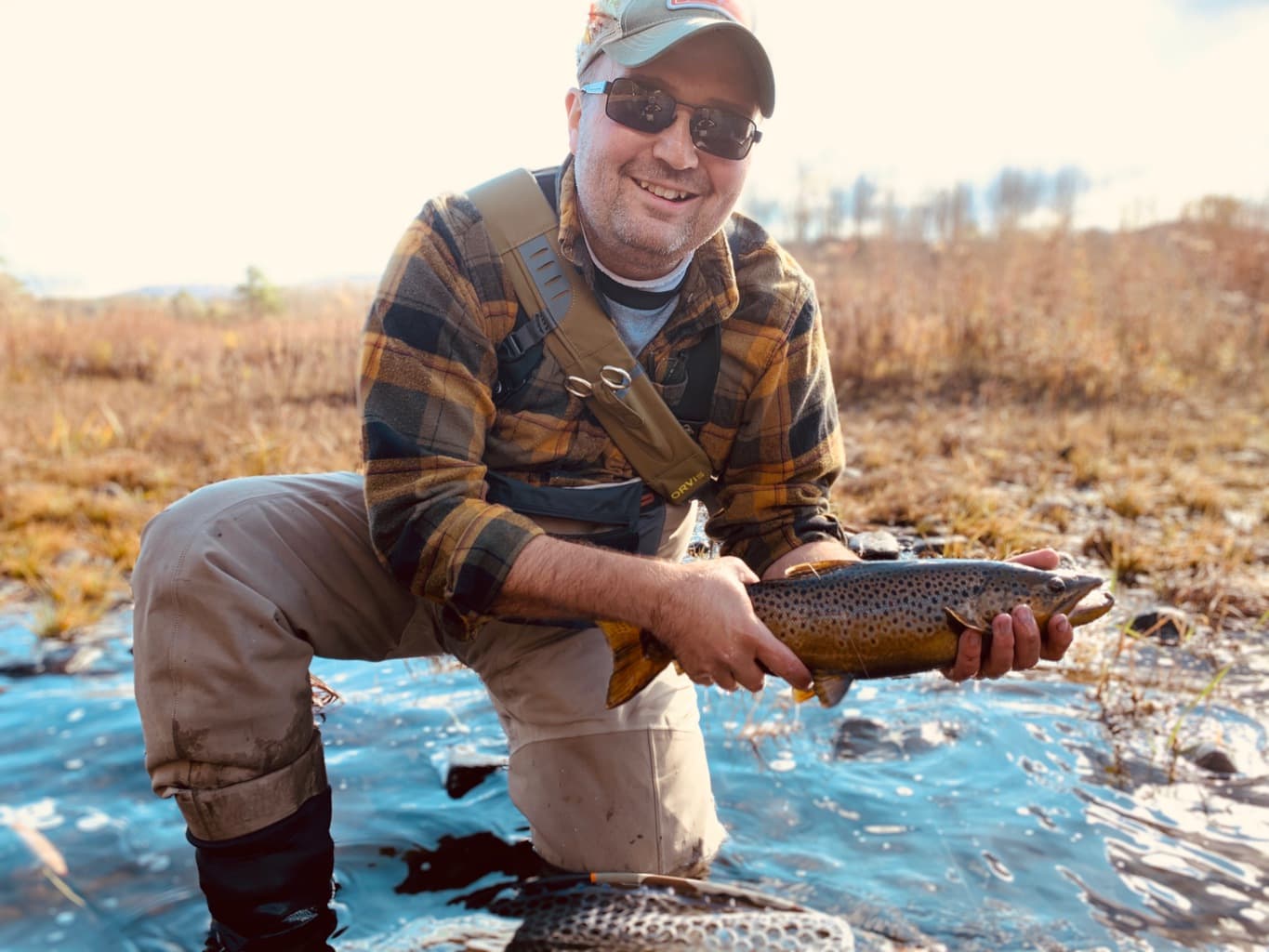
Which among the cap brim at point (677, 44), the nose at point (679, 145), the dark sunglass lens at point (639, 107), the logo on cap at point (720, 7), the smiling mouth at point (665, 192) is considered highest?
the logo on cap at point (720, 7)

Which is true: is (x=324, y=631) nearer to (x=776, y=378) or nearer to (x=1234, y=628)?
(x=776, y=378)

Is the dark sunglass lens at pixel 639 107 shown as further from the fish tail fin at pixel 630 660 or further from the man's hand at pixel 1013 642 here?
the man's hand at pixel 1013 642

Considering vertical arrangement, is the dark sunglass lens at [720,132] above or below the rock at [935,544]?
above

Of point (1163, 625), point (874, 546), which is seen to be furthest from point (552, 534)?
point (1163, 625)

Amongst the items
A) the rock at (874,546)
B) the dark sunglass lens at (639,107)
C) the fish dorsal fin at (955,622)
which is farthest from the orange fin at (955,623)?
the rock at (874,546)

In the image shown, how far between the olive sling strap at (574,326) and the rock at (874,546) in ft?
7.21

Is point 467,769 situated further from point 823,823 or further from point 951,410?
point 951,410

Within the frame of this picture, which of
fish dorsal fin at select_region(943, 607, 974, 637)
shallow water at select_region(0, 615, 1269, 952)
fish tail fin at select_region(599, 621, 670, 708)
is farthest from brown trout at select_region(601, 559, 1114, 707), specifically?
shallow water at select_region(0, 615, 1269, 952)

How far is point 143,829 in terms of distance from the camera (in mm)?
3598

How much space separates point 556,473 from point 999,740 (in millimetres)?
2192

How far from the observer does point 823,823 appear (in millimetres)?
3602

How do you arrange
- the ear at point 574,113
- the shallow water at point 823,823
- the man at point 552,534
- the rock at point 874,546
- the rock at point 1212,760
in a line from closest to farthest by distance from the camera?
1. the man at point 552,534
2. the shallow water at point 823,823
3. the ear at point 574,113
4. the rock at point 1212,760
5. the rock at point 874,546

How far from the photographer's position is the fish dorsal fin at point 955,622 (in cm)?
263

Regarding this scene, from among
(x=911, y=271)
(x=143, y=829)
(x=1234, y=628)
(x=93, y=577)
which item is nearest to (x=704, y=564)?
(x=143, y=829)
